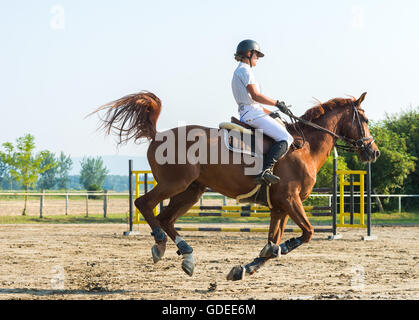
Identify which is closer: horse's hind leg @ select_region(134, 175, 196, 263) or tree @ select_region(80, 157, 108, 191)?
horse's hind leg @ select_region(134, 175, 196, 263)

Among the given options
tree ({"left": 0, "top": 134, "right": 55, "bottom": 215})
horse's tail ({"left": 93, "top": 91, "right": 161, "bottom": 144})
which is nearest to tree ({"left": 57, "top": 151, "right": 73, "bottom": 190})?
tree ({"left": 0, "top": 134, "right": 55, "bottom": 215})

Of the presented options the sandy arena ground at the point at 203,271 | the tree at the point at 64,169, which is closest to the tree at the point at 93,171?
the tree at the point at 64,169

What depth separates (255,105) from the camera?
7.23 metres

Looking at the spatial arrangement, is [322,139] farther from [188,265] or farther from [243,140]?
[188,265]

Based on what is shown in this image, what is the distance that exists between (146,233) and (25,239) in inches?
137

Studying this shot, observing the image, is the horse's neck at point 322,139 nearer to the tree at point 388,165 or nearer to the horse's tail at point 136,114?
the horse's tail at point 136,114

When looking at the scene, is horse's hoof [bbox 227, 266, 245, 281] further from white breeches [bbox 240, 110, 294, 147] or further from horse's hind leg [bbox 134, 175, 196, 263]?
white breeches [bbox 240, 110, 294, 147]

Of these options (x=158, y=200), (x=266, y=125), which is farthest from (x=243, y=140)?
(x=158, y=200)

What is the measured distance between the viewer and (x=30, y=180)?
86.1ft

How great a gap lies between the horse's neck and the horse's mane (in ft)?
0.29

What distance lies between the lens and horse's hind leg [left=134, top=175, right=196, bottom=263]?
6.93 meters

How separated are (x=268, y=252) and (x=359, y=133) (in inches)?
99.1

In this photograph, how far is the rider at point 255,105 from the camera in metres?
6.97
